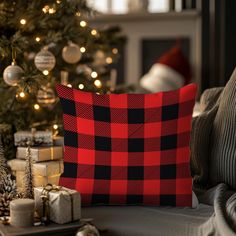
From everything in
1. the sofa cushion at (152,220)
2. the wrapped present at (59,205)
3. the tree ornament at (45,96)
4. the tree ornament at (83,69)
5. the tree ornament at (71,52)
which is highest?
the tree ornament at (71,52)

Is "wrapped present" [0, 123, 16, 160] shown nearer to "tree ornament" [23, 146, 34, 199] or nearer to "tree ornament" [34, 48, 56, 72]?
"tree ornament" [34, 48, 56, 72]

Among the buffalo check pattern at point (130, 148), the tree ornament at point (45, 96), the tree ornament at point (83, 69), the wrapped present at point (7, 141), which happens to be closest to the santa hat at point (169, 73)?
the tree ornament at point (83, 69)

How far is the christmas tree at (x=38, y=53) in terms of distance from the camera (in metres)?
1.96

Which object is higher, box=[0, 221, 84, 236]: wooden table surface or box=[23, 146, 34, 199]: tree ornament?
box=[23, 146, 34, 199]: tree ornament

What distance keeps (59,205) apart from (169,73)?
2.54 meters

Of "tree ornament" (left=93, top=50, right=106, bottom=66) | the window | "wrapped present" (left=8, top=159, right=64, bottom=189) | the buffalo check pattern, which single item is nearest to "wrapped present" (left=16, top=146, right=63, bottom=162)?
"wrapped present" (left=8, top=159, right=64, bottom=189)

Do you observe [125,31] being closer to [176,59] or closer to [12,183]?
[176,59]

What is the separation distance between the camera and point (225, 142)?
5.19 ft

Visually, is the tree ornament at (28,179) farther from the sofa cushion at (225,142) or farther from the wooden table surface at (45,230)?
the sofa cushion at (225,142)

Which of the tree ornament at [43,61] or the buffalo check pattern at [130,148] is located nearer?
the buffalo check pattern at [130,148]

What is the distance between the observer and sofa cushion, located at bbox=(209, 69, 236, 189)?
1.56m

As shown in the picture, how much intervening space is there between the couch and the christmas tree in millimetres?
525

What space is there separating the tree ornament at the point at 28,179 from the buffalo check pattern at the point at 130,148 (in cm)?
9

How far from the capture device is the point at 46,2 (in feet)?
7.04
